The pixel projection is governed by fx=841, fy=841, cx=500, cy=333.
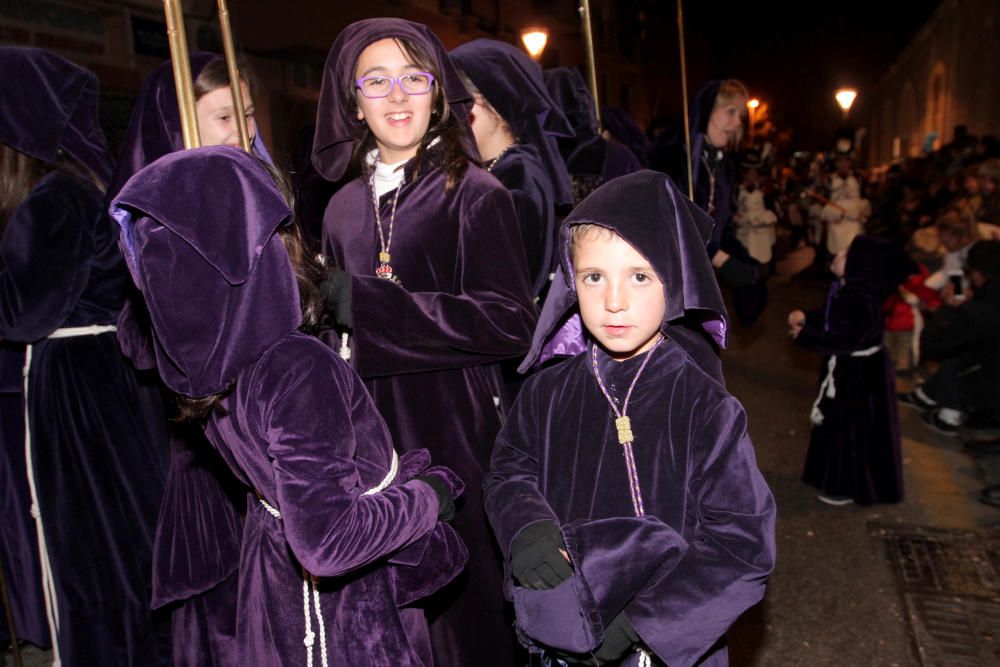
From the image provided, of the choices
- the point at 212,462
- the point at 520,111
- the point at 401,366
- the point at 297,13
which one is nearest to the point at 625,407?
the point at 401,366

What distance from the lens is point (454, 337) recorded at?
238cm

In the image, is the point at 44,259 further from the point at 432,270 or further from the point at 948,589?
the point at 948,589

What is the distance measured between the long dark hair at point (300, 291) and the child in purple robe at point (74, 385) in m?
1.20

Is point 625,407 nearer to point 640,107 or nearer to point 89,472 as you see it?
point 89,472

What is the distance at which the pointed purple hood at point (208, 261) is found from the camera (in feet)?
5.03

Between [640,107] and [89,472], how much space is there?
3111 centimetres

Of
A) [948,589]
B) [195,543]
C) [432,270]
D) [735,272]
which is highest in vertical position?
[432,270]

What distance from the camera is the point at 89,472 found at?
A: 294 centimetres

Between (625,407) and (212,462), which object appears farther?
(212,462)

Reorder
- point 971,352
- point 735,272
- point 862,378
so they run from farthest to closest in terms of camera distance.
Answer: point 971,352
point 862,378
point 735,272

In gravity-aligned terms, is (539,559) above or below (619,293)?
below

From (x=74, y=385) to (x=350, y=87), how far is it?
147cm

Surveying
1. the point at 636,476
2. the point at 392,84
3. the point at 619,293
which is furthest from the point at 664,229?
the point at 392,84

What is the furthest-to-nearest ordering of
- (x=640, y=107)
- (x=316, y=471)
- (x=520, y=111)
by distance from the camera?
(x=640, y=107)
(x=520, y=111)
(x=316, y=471)
